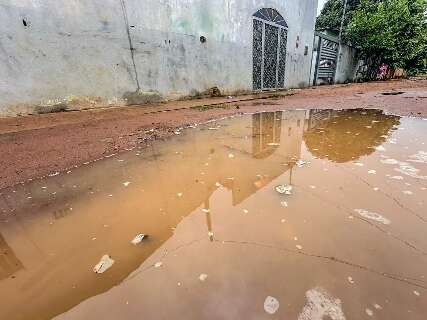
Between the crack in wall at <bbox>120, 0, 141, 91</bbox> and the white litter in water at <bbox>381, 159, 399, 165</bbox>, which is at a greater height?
the crack in wall at <bbox>120, 0, 141, 91</bbox>

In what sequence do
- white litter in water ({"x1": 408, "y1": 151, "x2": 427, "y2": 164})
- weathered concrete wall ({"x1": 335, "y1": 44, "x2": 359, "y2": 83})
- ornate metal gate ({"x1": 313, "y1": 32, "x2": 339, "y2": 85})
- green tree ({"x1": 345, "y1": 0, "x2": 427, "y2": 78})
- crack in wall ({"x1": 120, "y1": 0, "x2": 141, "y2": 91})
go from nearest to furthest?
white litter in water ({"x1": 408, "y1": 151, "x2": 427, "y2": 164})
crack in wall ({"x1": 120, "y1": 0, "x2": 141, "y2": 91})
ornate metal gate ({"x1": 313, "y1": 32, "x2": 339, "y2": 85})
green tree ({"x1": 345, "y1": 0, "x2": 427, "y2": 78})
weathered concrete wall ({"x1": 335, "y1": 44, "x2": 359, "y2": 83})

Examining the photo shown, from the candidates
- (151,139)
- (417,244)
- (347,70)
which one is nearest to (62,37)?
(151,139)

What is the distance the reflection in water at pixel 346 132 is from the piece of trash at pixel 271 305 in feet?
5.07

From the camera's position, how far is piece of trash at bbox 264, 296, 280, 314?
872 millimetres

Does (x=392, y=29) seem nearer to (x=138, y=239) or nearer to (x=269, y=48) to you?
(x=269, y=48)

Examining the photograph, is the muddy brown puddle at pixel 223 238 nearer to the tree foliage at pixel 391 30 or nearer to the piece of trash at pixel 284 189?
the piece of trash at pixel 284 189

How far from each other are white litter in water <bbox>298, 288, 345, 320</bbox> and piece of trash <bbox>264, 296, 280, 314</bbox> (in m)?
0.08

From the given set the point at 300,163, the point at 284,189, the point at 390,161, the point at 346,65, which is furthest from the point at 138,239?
the point at 346,65

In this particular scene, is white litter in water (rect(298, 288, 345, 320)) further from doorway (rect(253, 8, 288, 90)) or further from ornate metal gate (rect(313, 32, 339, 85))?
ornate metal gate (rect(313, 32, 339, 85))

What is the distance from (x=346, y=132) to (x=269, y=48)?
677 centimetres

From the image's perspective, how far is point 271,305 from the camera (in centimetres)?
89

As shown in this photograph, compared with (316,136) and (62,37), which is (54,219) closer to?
(316,136)

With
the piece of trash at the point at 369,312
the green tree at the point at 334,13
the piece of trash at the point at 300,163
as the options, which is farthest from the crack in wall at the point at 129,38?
the green tree at the point at 334,13

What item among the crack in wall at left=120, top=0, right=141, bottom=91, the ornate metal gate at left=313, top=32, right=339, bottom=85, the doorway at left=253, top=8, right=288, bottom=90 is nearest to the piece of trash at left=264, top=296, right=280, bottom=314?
the crack in wall at left=120, top=0, right=141, bottom=91
